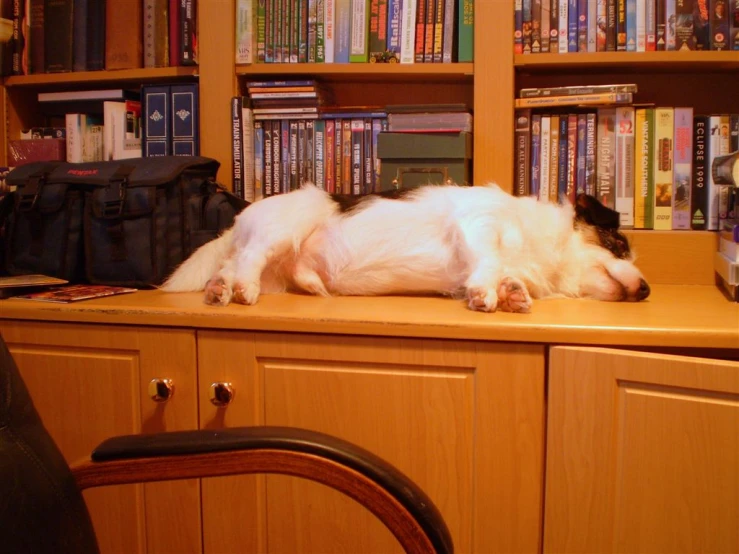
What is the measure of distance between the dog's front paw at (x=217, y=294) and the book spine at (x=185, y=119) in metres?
0.70

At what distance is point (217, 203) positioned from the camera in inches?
65.6

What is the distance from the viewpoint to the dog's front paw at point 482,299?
1.26 m

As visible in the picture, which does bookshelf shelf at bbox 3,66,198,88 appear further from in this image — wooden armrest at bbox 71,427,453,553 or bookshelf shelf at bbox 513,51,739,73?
wooden armrest at bbox 71,427,453,553

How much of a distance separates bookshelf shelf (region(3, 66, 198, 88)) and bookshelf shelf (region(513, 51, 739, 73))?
101 cm

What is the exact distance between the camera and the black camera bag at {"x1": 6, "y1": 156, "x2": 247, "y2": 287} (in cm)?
160

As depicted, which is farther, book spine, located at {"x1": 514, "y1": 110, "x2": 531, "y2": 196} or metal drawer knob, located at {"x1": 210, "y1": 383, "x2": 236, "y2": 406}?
book spine, located at {"x1": 514, "y1": 110, "x2": 531, "y2": 196}

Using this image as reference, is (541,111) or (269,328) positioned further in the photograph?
(541,111)

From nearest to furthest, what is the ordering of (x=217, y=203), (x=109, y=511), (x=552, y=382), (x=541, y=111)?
(x=552, y=382)
(x=109, y=511)
(x=217, y=203)
(x=541, y=111)

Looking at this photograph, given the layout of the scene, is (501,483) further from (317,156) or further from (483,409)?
(317,156)

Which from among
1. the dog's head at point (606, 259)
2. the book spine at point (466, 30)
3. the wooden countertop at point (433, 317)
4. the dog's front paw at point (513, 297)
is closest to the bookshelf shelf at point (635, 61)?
the book spine at point (466, 30)

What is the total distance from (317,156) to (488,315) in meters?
0.89

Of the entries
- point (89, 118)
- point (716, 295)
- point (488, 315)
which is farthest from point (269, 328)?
point (89, 118)

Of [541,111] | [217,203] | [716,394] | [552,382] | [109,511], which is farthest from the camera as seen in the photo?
[541,111]

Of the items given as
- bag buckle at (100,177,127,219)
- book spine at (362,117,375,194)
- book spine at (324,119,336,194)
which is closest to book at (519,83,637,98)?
book spine at (362,117,375,194)
